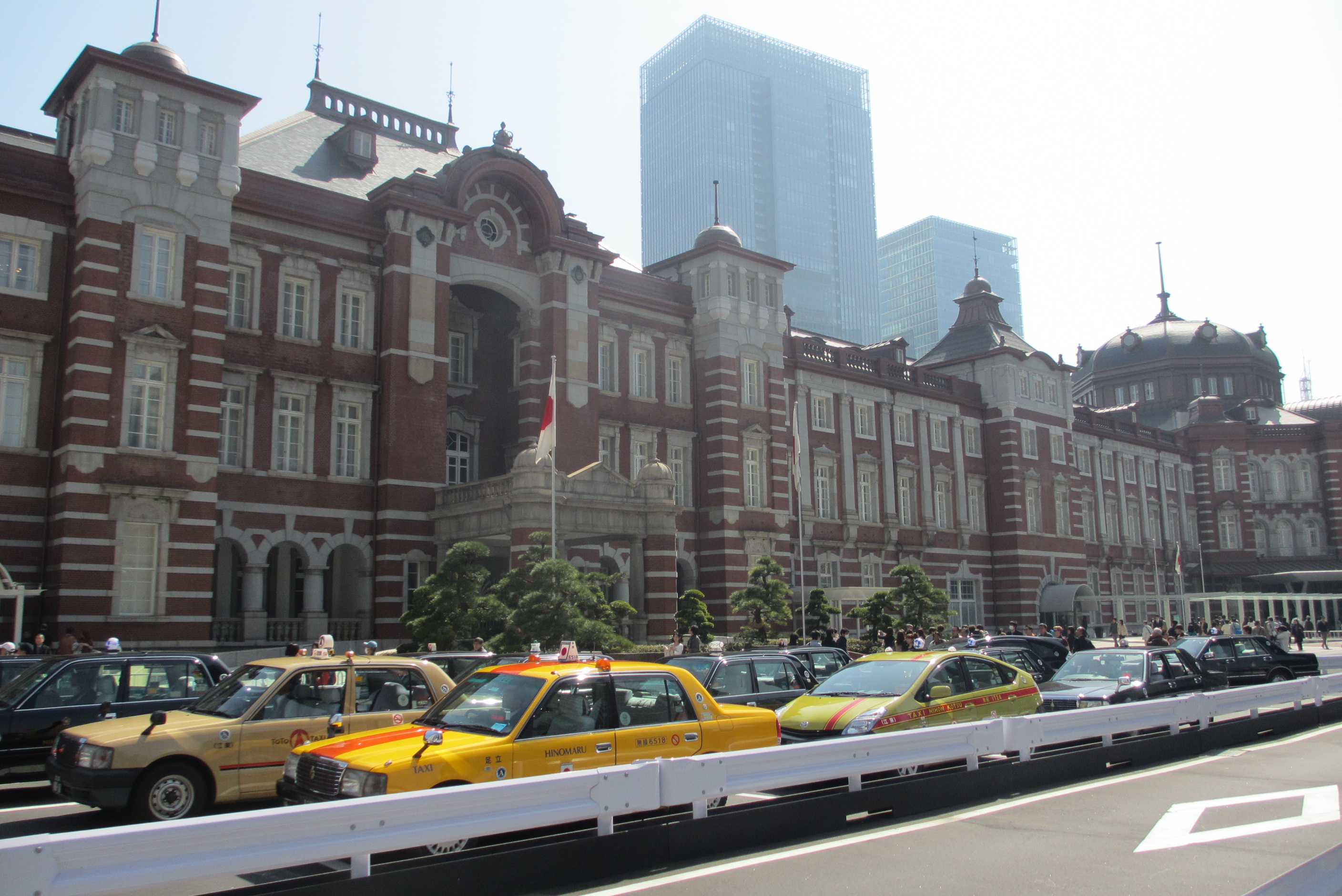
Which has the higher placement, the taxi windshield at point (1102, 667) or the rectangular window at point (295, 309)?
the rectangular window at point (295, 309)

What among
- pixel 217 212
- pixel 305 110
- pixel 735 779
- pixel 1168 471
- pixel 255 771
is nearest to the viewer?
pixel 735 779

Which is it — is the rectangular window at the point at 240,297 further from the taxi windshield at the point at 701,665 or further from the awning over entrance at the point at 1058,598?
the awning over entrance at the point at 1058,598

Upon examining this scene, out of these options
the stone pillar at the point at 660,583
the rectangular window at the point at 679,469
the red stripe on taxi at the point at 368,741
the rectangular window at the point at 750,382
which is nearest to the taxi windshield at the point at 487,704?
the red stripe on taxi at the point at 368,741

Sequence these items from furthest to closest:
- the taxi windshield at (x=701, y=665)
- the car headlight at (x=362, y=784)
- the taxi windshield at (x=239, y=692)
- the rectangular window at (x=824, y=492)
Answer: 1. the rectangular window at (x=824, y=492)
2. the taxi windshield at (x=701, y=665)
3. the taxi windshield at (x=239, y=692)
4. the car headlight at (x=362, y=784)

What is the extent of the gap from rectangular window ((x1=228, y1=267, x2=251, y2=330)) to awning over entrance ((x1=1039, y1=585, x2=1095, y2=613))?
134 ft

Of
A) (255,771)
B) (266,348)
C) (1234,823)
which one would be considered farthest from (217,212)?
(1234,823)

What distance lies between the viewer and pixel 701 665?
1562 cm

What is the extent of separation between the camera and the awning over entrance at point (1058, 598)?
53594 millimetres

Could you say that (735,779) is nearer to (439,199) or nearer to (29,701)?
(29,701)

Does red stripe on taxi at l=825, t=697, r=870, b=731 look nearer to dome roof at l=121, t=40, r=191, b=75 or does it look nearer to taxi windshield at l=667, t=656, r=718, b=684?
taxi windshield at l=667, t=656, r=718, b=684

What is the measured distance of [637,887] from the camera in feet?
25.8

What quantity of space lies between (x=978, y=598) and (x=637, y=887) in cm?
4794

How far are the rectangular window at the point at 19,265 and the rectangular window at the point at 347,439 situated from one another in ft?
26.5

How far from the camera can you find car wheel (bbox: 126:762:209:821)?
33.3 ft
